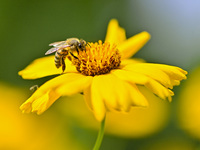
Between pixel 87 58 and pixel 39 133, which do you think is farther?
pixel 39 133

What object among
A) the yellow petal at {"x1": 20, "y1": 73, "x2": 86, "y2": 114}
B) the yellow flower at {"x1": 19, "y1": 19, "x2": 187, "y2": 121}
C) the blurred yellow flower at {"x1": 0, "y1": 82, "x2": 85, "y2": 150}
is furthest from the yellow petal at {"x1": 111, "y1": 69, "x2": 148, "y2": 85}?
the blurred yellow flower at {"x1": 0, "y1": 82, "x2": 85, "y2": 150}

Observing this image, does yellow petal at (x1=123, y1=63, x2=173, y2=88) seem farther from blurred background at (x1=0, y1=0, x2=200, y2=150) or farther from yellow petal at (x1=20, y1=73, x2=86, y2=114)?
blurred background at (x1=0, y1=0, x2=200, y2=150)

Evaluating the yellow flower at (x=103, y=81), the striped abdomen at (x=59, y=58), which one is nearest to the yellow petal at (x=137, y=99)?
the yellow flower at (x=103, y=81)

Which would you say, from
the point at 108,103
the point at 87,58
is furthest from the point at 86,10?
the point at 108,103

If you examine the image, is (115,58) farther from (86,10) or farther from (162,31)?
(162,31)

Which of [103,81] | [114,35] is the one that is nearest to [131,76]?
[103,81]

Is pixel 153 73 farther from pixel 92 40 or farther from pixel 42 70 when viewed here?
pixel 92 40
